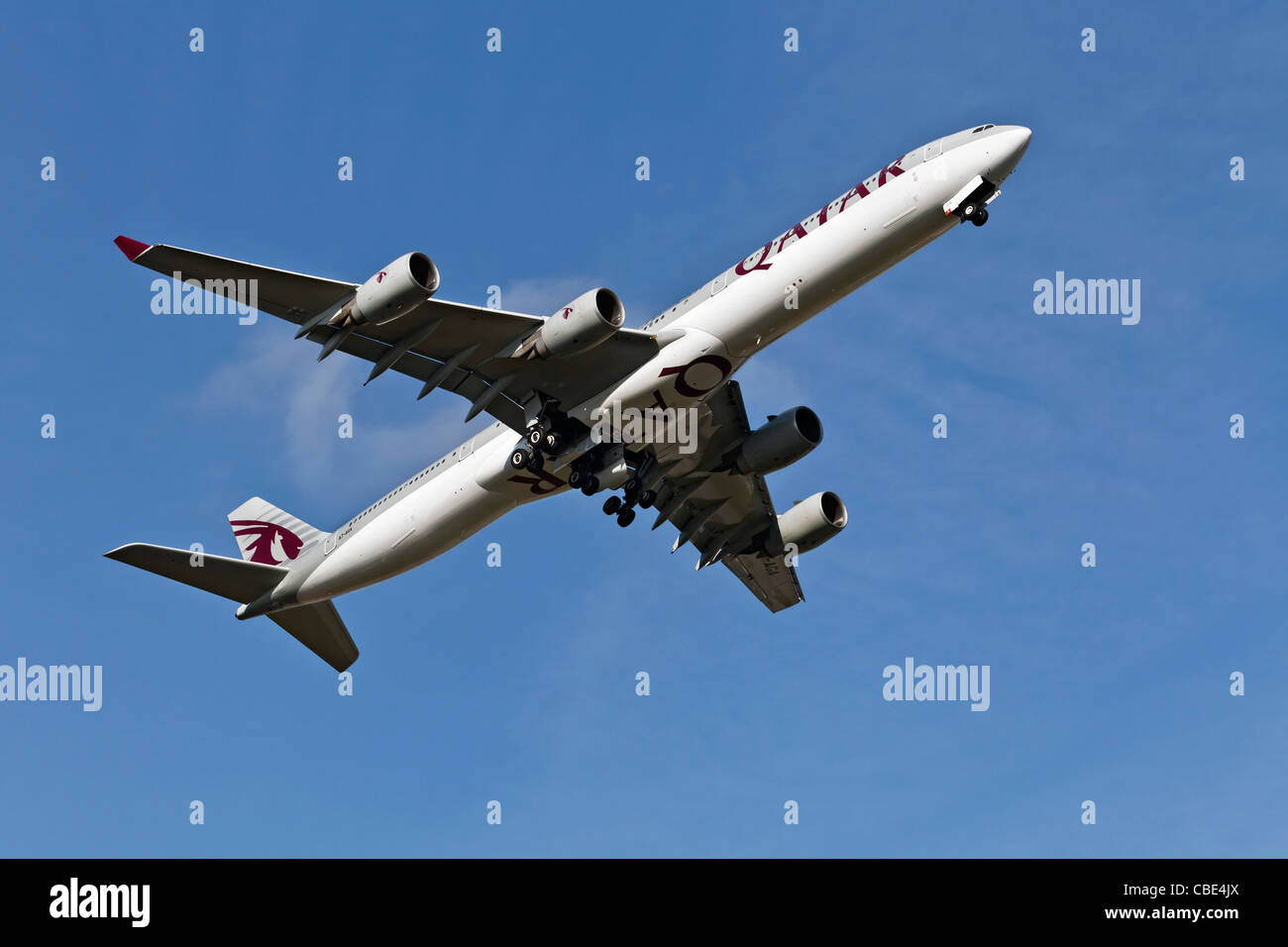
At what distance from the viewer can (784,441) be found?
38438 millimetres

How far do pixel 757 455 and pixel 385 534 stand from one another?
11.1 metres

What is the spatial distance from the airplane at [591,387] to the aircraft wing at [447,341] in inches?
2.0

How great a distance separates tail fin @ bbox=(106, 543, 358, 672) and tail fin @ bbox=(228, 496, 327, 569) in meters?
1.28

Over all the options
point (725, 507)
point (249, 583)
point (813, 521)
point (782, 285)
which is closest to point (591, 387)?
point (782, 285)

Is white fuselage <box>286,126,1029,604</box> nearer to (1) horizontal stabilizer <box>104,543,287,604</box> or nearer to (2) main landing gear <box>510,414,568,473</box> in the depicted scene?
(2) main landing gear <box>510,414,568,473</box>

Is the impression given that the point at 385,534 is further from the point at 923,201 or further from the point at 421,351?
the point at 923,201

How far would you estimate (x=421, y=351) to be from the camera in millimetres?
34750

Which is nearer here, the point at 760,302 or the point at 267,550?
the point at 760,302

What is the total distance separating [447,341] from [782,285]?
28.5ft

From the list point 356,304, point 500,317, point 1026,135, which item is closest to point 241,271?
point 356,304

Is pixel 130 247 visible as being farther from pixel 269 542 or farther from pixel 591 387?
pixel 269 542

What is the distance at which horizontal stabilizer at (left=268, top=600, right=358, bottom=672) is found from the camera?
43.3 m

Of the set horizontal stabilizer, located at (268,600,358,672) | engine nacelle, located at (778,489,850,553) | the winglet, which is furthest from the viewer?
horizontal stabilizer, located at (268,600,358,672)

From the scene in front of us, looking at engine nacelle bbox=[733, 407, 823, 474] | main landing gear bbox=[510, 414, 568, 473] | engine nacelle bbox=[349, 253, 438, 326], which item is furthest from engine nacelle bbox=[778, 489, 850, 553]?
engine nacelle bbox=[349, 253, 438, 326]
